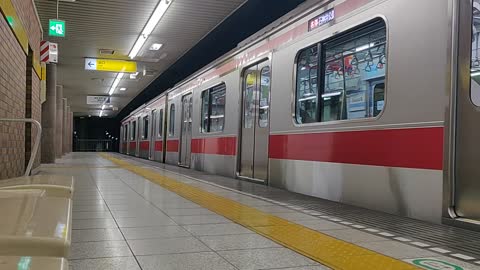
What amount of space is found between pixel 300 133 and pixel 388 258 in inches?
135

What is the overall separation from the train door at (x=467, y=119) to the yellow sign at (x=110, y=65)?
534 inches

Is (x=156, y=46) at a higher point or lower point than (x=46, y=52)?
higher

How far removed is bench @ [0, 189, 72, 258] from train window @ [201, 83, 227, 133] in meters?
7.73

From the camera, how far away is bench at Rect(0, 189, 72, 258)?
1.23 metres

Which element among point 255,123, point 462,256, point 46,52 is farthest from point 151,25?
point 462,256

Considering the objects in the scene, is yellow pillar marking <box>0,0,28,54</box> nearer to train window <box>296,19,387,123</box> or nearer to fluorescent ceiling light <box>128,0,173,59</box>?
fluorescent ceiling light <box>128,0,173,59</box>

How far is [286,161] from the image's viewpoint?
659 cm

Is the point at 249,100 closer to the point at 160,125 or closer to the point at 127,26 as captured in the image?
the point at 127,26

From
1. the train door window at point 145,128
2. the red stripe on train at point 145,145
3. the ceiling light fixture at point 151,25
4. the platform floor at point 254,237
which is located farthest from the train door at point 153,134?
the platform floor at point 254,237

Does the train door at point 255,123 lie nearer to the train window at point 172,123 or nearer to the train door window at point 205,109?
the train door window at point 205,109

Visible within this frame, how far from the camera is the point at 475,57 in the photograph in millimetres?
3695

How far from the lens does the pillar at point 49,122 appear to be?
47.9 ft

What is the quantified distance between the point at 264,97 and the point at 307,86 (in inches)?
57.8

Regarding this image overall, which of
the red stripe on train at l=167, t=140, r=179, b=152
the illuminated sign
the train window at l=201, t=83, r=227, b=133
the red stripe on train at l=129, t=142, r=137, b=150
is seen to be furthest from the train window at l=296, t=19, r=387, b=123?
the red stripe on train at l=129, t=142, r=137, b=150
